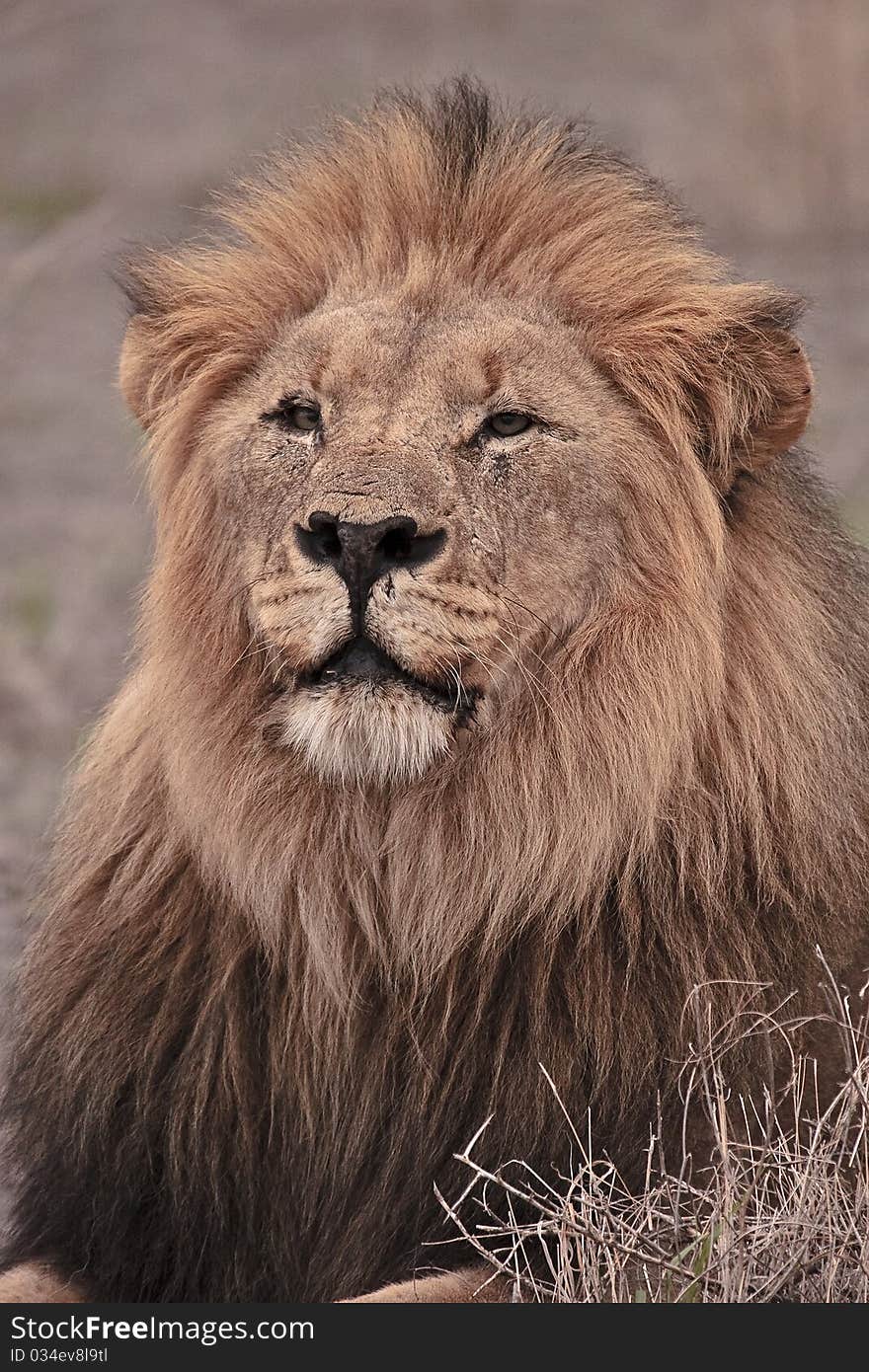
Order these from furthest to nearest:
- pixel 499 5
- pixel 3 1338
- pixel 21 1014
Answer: pixel 499 5 → pixel 21 1014 → pixel 3 1338

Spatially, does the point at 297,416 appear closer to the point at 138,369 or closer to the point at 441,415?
the point at 441,415

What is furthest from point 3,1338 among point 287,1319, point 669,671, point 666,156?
point 666,156

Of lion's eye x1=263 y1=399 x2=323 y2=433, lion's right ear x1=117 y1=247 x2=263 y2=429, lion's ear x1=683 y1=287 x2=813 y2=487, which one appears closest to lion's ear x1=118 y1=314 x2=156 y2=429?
lion's right ear x1=117 y1=247 x2=263 y2=429

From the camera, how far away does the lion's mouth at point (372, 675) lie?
3.21 meters

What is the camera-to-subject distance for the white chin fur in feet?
10.6

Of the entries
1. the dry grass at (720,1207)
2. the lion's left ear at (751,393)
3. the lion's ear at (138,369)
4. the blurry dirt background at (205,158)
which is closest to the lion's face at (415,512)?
the lion's left ear at (751,393)

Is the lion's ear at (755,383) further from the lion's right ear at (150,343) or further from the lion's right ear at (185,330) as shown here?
the lion's right ear at (150,343)

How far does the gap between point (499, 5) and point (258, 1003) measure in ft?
39.3

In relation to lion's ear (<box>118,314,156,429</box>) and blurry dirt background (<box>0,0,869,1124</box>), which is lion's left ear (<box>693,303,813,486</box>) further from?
blurry dirt background (<box>0,0,869,1124</box>)

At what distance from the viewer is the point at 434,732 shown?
328 cm

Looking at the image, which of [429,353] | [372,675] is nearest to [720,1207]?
[372,675]

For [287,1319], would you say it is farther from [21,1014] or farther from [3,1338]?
[21,1014]

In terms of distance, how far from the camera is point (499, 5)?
47.6 feet

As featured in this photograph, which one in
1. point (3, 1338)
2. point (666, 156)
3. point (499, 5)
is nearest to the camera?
point (3, 1338)
